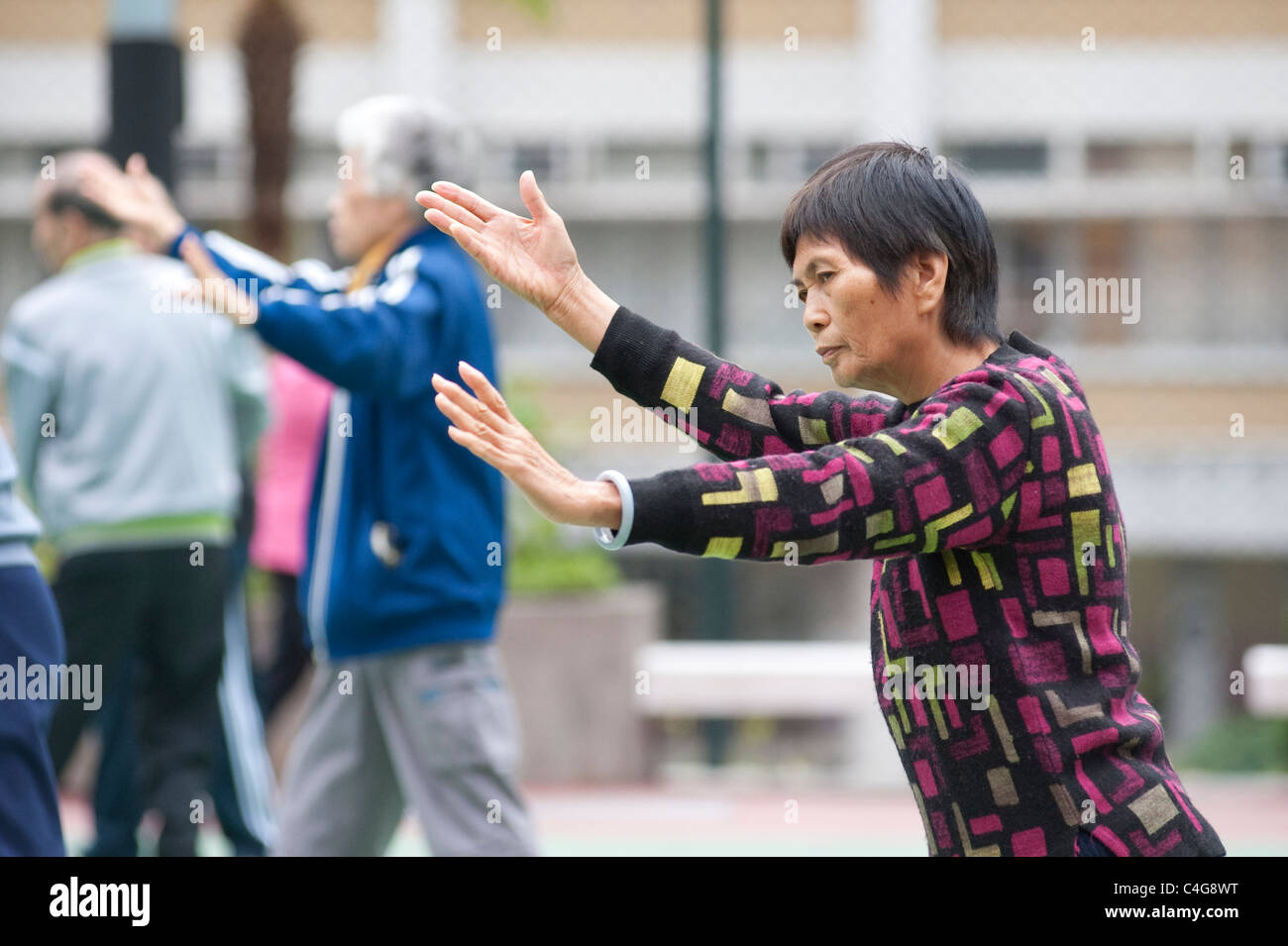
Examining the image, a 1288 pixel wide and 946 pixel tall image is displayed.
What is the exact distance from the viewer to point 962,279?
2.09 metres

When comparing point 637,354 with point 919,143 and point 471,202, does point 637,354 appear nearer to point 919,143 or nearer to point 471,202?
point 471,202

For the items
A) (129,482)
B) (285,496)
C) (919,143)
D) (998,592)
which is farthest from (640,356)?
(919,143)

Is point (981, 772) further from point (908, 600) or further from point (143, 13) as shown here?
point (143, 13)

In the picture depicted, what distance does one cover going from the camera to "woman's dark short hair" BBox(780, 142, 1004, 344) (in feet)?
6.70

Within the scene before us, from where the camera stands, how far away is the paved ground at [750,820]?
6.06 m

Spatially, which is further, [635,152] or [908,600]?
[635,152]

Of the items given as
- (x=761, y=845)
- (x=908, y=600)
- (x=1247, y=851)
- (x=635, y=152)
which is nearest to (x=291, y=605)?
(x=761, y=845)

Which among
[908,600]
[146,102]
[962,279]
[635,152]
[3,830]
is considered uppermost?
[635,152]

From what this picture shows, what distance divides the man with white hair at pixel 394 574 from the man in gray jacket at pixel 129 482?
1082mm

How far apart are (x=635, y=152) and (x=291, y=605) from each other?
8153 millimetres

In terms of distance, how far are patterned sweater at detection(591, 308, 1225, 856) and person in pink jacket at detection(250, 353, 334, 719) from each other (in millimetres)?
4196

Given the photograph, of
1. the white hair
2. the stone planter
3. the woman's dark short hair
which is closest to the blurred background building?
the stone planter

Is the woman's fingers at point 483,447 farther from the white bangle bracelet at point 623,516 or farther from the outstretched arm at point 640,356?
the outstretched arm at point 640,356

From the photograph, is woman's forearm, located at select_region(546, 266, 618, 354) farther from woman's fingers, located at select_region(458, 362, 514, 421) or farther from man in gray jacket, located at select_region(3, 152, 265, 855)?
man in gray jacket, located at select_region(3, 152, 265, 855)
